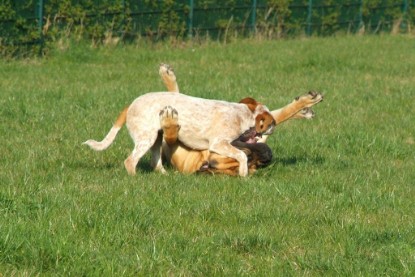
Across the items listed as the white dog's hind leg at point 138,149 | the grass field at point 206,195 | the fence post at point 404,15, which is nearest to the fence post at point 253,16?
the fence post at point 404,15

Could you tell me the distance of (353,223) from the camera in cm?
720

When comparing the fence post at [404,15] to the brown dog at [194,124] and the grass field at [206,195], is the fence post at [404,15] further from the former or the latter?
the brown dog at [194,124]

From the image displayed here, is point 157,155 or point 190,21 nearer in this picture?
point 157,155

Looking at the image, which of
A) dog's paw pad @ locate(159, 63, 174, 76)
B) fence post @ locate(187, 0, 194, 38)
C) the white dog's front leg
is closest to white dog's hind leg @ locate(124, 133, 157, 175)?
the white dog's front leg

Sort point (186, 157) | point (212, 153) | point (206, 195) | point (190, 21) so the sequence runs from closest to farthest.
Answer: point (206, 195) → point (212, 153) → point (186, 157) → point (190, 21)

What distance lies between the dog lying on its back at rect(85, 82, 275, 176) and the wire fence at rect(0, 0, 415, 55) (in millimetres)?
9430

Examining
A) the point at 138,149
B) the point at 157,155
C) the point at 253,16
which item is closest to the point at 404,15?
the point at 253,16

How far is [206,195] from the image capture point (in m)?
7.91

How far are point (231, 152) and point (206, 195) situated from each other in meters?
0.89

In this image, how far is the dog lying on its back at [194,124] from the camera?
879 centimetres

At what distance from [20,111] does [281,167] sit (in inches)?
151

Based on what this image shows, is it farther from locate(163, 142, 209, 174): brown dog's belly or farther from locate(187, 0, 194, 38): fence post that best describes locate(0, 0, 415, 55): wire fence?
locate(163, 142, 209, 174): brown dog's belly

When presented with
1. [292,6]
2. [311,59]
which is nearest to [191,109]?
[311,59]

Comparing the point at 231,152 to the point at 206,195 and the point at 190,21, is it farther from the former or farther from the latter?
the point at 190,21
